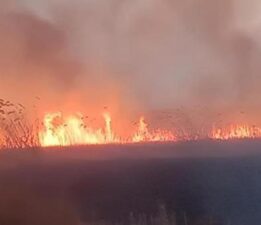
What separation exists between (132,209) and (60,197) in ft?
37.7

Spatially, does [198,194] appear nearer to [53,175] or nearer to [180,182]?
[180,182]

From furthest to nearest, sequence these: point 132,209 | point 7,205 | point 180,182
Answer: point 180,182 → point 132,209 → point 7,205

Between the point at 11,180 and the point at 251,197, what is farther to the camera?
the point at 251,197

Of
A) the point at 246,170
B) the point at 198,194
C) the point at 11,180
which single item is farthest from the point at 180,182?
the point at 11,180

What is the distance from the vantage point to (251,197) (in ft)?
384

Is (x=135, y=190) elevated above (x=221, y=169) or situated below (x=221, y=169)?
below

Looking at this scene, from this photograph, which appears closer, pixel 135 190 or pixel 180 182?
pixel 135 190

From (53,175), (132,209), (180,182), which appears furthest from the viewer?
(180,182)

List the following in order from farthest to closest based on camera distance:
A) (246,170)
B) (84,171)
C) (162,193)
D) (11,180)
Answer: (246,170) → (84,171) → (162,193) → (11,180)

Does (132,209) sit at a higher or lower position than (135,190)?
lower

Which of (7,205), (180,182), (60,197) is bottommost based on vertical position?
(7,205)

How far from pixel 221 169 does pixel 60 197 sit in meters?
101

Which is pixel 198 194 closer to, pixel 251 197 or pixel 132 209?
pixel 251 197

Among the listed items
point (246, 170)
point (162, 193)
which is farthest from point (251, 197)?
point (246, 170)
